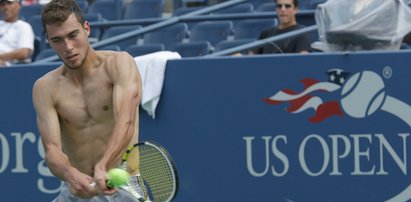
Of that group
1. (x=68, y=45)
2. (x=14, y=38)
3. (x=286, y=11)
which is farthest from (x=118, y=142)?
(x=14, y=38)

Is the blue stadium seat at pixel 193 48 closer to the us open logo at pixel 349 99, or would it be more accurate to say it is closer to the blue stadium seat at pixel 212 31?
the blue stadium seat at pixel 212 31

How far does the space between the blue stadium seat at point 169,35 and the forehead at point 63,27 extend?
602 centimetres

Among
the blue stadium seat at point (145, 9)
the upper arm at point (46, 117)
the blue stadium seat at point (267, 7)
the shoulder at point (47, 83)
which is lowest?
the blue stadium seat at point (145, 9)

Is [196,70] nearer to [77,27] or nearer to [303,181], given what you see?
[303,181]

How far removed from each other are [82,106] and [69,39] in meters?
0.60

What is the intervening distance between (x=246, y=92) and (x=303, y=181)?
767 mm

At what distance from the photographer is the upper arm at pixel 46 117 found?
636cm

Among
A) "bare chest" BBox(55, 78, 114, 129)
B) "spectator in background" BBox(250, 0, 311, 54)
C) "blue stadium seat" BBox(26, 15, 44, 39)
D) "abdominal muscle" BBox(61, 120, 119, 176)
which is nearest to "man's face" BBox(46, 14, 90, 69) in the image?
"bare chest" BBox(55, 78, 114, 129)

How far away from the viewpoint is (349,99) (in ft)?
27.4

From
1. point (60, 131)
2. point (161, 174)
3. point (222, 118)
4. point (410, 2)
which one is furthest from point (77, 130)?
point (410, 2)

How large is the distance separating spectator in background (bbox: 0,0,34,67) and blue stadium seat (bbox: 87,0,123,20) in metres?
2.91

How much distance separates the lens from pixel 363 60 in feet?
27.2

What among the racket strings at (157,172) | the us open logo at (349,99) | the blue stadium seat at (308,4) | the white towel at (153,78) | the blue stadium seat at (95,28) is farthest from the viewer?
the blue stadium seat at (95,28)

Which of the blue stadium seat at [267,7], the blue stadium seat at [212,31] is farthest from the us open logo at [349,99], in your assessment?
the blue stadium seat at [267,7]
